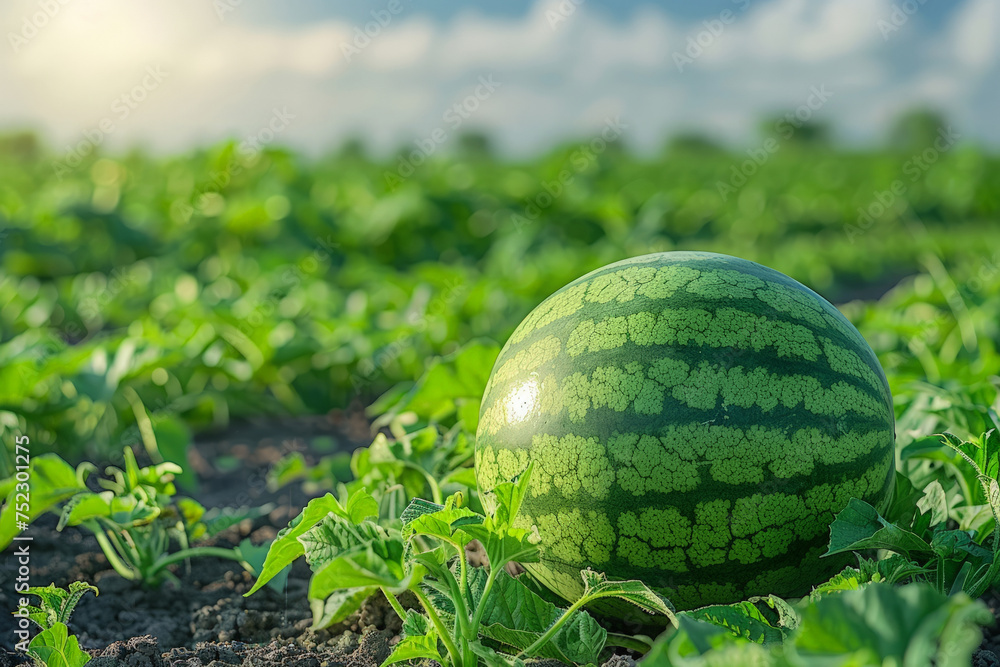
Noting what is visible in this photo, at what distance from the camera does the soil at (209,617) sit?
1.65m

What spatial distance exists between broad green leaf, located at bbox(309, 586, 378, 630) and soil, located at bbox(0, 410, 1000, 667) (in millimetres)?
42

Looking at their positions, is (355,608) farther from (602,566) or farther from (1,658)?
(1,658)

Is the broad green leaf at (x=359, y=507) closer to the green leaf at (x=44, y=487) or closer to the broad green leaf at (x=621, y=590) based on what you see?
the broad green leaf at (x=621, y=590)

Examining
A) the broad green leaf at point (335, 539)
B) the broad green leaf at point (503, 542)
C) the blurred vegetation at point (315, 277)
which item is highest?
the broad green leaf at point (335, 539)

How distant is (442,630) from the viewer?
1350 mm

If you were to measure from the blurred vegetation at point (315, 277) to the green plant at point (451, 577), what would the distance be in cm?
113

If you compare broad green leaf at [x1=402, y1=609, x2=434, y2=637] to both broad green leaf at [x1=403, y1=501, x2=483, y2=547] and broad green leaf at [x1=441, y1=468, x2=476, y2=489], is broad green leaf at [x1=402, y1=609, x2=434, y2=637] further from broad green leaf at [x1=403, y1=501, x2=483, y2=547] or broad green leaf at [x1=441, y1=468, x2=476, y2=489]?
broad green leaf at [x1=441, y1=468, x2=476, y2=489]

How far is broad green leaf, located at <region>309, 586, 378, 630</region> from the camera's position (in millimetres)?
1701

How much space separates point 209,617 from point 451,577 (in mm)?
803

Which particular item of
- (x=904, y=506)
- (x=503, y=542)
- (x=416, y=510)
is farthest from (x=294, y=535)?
(x=904, y=506)

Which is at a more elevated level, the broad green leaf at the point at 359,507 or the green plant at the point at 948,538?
the broad green leaf at the point at 359,507

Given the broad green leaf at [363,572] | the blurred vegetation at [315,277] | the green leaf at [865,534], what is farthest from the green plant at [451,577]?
the blurred vegetation at [315,277]

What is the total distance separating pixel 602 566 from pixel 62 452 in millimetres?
2282

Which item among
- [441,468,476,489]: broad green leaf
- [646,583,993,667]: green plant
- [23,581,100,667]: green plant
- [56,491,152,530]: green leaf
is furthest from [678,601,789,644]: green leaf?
[56,491,152,530]: green leaf
